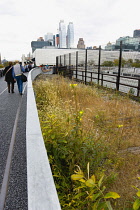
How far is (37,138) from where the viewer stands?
204cm

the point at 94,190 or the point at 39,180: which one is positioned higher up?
the point at 39,180

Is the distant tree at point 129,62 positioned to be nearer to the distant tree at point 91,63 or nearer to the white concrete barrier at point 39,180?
the distant tree at point 91,63

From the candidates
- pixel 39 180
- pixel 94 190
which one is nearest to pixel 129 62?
pixel 94 190

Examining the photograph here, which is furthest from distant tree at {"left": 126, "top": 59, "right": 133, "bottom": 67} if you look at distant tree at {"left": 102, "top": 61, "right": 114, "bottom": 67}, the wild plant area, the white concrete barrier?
the white concrete barrier

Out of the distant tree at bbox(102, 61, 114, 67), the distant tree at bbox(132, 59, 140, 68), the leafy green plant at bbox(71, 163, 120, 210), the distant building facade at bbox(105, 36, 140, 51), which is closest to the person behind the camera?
the leafy green plant at bbox(71, 163, 120, 210)

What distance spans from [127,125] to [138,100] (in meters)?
3.42

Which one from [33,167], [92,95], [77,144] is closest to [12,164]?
[77,144]

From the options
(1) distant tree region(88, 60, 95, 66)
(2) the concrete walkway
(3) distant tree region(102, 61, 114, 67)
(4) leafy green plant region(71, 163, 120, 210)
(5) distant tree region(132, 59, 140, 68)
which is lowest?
(2) the concrete walkway

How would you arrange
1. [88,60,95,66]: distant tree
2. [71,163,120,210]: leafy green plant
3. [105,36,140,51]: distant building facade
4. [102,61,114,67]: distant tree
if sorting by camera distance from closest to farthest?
1. [71,163,120,210]: leafy green plant
2. [105,36,140,51]: distant building facade
3. [102,61,114,67]: distant tree
4. [88,60,95,66]: distant tree

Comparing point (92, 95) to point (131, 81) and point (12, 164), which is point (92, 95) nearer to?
point (131, 81)

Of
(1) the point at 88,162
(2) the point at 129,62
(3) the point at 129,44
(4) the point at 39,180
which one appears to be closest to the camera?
(4) the point at 39,180

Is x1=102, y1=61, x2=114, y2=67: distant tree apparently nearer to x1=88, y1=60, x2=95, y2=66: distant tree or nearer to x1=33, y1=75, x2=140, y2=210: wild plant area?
x1=88, y1=60, x2=95, y2=66: distant tree

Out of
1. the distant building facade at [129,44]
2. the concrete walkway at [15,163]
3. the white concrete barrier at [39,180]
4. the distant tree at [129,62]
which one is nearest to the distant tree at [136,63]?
the distant tree at [129,62]

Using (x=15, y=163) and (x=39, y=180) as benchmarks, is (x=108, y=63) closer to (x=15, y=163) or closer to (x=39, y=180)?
(x=15, y=163)
